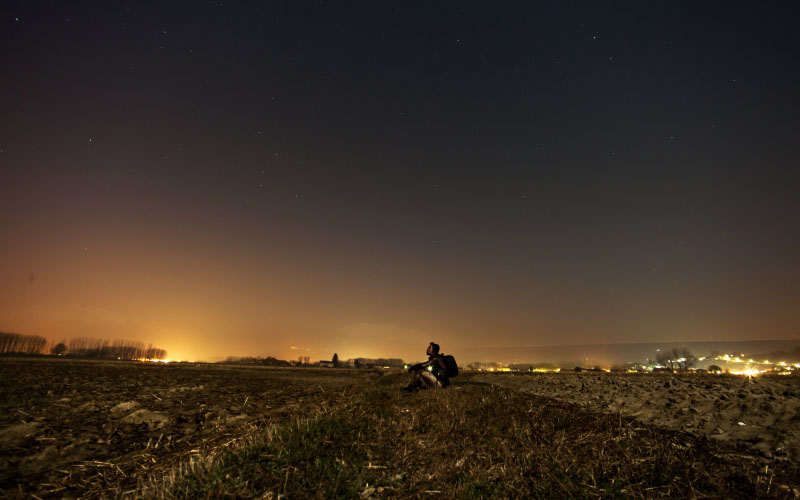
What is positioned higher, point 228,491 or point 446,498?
point 228,491

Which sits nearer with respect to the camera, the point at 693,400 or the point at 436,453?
the point at 436,453

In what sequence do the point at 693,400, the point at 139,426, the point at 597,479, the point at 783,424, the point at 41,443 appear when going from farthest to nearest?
the point at 693,400 → the point at 139,426 → the point at 783,424 → the point at 41,443 → the point at 597,479

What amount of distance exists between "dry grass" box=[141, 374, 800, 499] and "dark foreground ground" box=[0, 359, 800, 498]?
0.02 metres

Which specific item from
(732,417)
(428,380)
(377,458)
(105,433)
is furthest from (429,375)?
(105,433)

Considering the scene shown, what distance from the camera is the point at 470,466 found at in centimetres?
417

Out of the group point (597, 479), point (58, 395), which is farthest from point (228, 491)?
point (58, 395)

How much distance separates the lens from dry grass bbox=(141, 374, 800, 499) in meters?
3.39

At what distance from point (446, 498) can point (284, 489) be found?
5.24ft

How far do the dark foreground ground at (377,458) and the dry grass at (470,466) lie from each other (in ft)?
0.06

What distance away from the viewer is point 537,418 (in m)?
7.04

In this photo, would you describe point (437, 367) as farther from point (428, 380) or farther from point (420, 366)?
point (420, 366)

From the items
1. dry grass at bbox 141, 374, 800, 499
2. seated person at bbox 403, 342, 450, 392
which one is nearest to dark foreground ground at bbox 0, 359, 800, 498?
dry grass at bbox 141, 374, 800, 499

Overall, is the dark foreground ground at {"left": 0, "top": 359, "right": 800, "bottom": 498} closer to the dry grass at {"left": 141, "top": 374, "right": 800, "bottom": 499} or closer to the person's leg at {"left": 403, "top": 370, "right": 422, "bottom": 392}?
the dry grass at {"left": 141, "top": 374, "right": 800, "bottom": 499}

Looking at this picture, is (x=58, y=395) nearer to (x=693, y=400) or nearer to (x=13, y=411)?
(x=13, y=411)
